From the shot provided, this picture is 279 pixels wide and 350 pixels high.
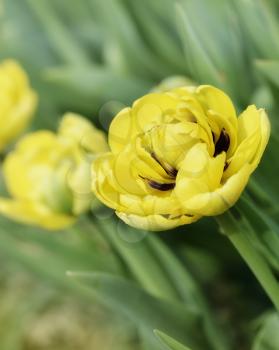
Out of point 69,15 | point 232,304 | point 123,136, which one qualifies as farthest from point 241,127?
point 69,15

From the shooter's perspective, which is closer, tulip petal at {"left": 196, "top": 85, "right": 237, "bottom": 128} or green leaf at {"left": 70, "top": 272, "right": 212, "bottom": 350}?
tulip petal at {"left": 196, "top": 85, "right": 237, "bottom": 128}

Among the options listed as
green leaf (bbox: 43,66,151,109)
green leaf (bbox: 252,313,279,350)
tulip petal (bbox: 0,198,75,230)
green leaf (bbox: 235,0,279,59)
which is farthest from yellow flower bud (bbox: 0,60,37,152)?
green leaf (bbox: 252,313,279,350)

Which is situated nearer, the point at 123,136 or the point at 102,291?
the point at 123,136

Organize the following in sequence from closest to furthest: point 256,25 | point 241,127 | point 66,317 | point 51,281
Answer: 1. point 241,127
2. point 256,25
3. point 51,281
4. point 66,317

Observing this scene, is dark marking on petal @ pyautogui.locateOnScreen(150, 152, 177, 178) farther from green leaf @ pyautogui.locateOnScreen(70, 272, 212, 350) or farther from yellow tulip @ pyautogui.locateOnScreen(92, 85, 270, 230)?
green leaf @ pyautogui.locateOnScreen(70, 272, 212, 350)

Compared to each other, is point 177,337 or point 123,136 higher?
point 123,136

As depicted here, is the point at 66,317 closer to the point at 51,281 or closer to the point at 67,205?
the point at 51,281

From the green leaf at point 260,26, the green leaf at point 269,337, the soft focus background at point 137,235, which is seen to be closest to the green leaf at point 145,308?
the soft focus background at point 137,235
